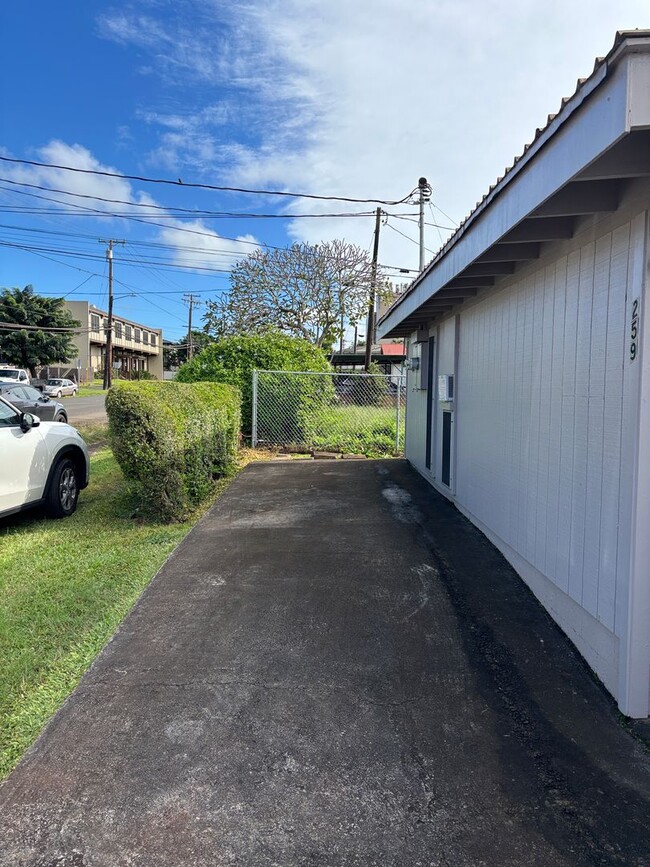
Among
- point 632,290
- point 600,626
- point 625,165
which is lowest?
point 600,626

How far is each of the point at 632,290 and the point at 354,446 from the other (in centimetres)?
895

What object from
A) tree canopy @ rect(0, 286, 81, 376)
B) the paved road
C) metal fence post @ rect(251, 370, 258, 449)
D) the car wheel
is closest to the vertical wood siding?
the car wheel

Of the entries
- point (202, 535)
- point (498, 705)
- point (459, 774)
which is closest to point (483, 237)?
point (498, 705)

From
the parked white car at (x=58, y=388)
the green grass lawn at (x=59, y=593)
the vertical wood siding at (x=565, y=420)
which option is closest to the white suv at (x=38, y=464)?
the green grass lawn at (x=59, y=593)

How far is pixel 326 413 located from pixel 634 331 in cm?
926

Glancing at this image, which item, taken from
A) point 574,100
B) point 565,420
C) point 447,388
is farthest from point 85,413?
point 574,100

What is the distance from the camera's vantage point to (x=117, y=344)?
207 feet

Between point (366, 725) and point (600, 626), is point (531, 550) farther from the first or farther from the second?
point (366, 725)

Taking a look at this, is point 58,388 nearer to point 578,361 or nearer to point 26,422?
point 26,422

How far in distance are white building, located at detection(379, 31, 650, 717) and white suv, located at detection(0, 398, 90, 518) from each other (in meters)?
A: 4.52

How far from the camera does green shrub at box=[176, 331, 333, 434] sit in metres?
11.5

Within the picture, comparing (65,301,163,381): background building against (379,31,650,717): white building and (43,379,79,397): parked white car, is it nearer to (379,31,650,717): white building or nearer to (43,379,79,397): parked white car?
(43,379,79,397): parked white car

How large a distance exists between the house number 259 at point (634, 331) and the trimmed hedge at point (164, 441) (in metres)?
4.42

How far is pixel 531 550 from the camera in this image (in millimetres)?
4152
